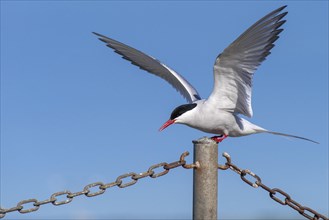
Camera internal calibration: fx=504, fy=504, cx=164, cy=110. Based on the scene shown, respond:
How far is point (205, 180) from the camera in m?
3.90

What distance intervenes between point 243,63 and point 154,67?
178 centimetres

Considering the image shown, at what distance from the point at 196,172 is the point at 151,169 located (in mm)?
356

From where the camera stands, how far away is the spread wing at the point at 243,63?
188 inches

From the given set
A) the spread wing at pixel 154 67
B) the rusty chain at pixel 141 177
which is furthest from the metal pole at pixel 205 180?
the spread wing at pixel 154 67

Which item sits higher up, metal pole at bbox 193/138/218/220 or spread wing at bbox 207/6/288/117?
spread wing at bbox 207/6/288/117

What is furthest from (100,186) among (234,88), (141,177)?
(234,88)

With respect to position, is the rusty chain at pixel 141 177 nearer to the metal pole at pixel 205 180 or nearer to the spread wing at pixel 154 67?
the metal pole at pixel 205 180

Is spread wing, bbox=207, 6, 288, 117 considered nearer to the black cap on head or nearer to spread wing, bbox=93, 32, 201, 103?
the black cap on head

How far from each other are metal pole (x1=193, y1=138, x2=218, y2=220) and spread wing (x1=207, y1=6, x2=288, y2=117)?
1.25 meters

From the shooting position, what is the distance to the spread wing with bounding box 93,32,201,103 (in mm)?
6223

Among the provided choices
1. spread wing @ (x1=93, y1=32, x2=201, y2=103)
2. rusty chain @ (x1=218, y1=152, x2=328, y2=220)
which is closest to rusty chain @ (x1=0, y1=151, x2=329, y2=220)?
rusty chain @ (x1=218, y1=152, x2=328, y2=220)

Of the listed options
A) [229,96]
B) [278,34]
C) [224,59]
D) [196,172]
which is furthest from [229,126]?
[196,172]

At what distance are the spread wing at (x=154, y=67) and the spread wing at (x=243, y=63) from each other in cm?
88

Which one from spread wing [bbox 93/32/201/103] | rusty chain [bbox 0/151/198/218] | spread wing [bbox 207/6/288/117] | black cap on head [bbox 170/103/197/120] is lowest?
rusty chain [bbox 0/151/198/218]
